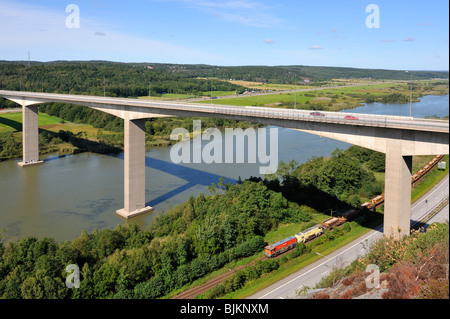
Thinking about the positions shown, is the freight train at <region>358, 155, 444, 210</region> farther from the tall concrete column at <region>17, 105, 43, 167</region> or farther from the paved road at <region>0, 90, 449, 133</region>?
the tall concrete column at <region>17, 105, 43, 167</region>

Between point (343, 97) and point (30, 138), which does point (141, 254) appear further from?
point (343, 97)

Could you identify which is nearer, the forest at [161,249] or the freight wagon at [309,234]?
the forest at [161,249]

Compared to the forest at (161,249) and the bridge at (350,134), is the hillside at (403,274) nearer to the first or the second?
the bridge at (350,134)

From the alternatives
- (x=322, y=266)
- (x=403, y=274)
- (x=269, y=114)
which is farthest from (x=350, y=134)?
(x=403, y=274)

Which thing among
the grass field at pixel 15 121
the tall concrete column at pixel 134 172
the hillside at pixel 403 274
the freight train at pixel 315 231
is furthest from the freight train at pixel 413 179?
the grass field at pixel 15 121

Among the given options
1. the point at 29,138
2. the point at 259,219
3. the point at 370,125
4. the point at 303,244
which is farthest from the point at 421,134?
the point at 29,138

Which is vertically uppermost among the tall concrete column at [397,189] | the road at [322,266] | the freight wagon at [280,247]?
the tall concrete column at [397,189]
